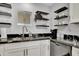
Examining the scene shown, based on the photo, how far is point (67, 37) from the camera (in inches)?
78.7

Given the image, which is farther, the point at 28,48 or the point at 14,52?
the point at 28,48

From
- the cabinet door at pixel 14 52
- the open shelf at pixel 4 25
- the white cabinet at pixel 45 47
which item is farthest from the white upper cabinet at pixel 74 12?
the open shelf at pixel 4 25

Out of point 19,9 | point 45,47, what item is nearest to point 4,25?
point 19,9

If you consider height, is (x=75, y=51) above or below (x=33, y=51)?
above

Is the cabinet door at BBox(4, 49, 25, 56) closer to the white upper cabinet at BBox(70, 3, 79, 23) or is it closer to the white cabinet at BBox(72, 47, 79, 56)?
the white cabinet at BBox(72, 47, 79, 56)

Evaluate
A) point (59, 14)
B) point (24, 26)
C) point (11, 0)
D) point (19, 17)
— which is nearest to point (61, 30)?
point (59, 14)

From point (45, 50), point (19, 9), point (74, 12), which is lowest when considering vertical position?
point (45, 50)

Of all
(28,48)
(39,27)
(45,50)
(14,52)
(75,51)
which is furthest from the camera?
(39,27)

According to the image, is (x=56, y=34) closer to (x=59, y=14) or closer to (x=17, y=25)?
(x=59, y=14)

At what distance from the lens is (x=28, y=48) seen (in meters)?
1.61

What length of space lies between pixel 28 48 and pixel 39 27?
63 cm

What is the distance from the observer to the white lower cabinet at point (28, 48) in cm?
141

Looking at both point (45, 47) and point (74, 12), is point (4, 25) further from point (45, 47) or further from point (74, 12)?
point (74, 12)

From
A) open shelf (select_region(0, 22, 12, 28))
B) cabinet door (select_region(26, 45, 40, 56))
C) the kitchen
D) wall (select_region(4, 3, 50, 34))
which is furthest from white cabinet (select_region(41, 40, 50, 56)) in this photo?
open shelf (select_region(0, 22, 12, 28))
